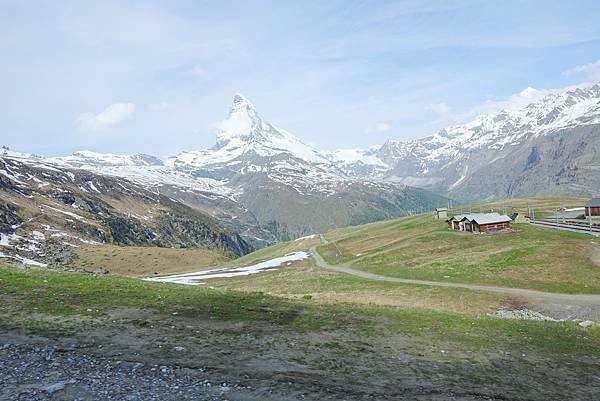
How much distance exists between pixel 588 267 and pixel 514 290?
14377 mm

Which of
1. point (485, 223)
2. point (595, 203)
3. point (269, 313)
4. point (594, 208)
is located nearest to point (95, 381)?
point (269, 313)

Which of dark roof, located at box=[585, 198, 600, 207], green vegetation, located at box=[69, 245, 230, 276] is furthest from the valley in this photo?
green vegetation, located at box=[69, 245, 230, 276]

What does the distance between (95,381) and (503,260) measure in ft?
236

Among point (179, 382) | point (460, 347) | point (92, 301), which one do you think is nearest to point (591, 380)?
point (460, 347)

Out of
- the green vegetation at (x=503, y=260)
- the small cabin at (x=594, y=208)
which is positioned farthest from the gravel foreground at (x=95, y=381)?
the small cabin at (x=594, y=208)

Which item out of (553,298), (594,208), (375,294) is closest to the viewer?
(553,298)

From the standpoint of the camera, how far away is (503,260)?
74.8 meters

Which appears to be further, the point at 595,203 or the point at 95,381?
the point at 595,203

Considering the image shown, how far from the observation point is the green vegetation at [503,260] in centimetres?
6431

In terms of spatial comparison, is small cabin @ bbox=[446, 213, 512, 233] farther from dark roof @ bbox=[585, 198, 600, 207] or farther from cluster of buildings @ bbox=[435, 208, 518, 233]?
dark roof @ bbox=[585, 198, 600, 207]

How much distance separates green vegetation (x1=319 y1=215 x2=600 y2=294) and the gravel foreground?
58.2m

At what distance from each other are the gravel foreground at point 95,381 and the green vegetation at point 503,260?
58.2 meters

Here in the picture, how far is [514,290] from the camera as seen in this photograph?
61500mm

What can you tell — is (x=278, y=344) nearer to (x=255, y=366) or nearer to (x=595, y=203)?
(x=255, y=366)
